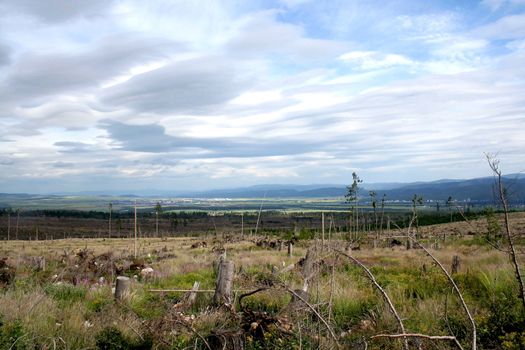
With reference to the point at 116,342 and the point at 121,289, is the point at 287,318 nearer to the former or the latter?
the point at 116,342

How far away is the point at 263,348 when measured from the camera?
4.92 m

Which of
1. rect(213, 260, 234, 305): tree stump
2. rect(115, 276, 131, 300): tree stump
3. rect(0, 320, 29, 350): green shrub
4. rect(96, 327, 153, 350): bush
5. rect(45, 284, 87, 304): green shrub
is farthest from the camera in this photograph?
rect(45, 284, 87, 304): green shrub

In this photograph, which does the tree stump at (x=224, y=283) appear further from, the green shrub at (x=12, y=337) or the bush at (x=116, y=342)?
the green shrub at (x=12, y=337)

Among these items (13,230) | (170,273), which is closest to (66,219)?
(13,230)

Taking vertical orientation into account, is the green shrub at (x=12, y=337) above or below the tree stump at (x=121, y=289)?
above

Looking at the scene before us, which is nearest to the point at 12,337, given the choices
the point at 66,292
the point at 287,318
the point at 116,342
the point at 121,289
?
the point at 116,342

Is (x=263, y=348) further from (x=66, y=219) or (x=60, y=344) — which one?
(x=66, y=219)

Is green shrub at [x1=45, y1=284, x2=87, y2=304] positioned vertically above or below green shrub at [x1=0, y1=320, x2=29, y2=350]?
below

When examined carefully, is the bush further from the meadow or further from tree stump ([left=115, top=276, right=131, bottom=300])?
tree stump ([left=115, top=276, right=131, bottom=300])

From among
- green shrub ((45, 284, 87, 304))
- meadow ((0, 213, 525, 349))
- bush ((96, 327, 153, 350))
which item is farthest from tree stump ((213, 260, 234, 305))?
green shrub ((45, 284, 87, 304))

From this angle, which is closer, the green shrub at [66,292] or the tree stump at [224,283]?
the tree stump at [224,283]

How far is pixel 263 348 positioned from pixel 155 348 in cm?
122

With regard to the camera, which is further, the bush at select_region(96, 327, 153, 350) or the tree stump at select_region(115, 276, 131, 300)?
the tree stump at select_region(115, 276, 131, 300)

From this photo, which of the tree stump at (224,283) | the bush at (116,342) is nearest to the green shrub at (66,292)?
the tree stump at (224,283)
